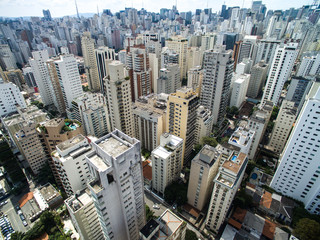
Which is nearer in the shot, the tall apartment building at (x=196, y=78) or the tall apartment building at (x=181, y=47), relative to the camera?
the tall apartment building at (x=196, y=78)

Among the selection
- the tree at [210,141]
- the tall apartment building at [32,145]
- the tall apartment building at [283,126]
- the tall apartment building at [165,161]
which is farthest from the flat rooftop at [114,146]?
the tall apartment building at [283,126]

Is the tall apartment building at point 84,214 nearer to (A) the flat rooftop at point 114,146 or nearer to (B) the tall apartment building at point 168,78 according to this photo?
(A) the flat rooftop at point 114,146

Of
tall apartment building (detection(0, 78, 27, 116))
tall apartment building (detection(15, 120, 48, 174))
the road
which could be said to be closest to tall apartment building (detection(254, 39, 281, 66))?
the road

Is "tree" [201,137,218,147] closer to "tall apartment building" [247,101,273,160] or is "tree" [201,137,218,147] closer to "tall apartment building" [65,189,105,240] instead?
"tall apartment building" [247,101,273,160]

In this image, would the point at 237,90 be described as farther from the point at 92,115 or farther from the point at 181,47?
the point at 92,115

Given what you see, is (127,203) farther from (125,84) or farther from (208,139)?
(208,139)

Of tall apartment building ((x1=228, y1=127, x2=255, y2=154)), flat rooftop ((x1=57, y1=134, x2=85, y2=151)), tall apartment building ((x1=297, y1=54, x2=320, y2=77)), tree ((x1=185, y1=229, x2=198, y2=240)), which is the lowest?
tree ((x1=185, y1=229, x2=198, y2=240))
